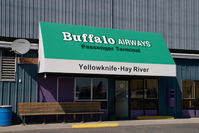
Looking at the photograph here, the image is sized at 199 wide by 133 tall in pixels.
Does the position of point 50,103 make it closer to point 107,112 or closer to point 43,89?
point 43,89

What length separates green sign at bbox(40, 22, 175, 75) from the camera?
42.8 feet

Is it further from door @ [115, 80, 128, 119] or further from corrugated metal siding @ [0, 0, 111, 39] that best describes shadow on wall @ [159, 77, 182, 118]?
corrugated metal siding @ [0, 0, 111, 39]

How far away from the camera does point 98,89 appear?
51.4 ft

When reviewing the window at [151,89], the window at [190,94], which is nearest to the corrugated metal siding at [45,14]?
the window at [151,89]

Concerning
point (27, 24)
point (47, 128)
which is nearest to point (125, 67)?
point (47, 128)

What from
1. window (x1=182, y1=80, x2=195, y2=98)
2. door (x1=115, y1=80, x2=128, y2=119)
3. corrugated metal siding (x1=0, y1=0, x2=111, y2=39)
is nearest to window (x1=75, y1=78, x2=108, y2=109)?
door (x1=115, y1=80, x2=128, y2=119)

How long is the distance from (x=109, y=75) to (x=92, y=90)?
4.03 feet

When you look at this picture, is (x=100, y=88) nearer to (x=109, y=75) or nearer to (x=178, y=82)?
(x=109, y=75)

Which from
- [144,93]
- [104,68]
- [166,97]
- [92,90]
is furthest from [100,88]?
[166,97]

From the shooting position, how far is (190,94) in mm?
17812

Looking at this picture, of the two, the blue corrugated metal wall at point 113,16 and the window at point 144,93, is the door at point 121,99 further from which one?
the blue corrugated metal wall at point 113,16

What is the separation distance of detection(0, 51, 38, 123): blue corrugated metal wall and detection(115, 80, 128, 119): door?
15.2 ft

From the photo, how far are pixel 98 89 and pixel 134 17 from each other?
5.03m

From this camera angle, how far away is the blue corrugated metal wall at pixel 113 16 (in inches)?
585
